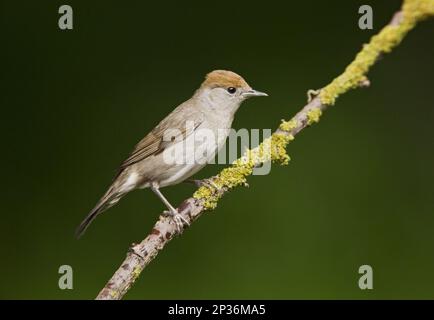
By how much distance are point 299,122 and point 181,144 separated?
65 centimetres

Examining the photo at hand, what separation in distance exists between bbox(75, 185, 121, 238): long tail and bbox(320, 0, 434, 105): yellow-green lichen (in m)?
1.09

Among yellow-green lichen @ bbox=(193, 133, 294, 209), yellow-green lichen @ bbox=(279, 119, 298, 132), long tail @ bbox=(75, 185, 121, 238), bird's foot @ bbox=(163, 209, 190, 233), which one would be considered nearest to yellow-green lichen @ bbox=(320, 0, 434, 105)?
yellow-green lichen @ bbox=(279, 119, 298, 132)

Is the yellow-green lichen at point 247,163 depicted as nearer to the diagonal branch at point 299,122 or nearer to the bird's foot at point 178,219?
the diagonal branch at point 299,122

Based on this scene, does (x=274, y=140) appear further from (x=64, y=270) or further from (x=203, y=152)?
(x=64, y=270)

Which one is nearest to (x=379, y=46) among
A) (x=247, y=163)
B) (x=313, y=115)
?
(x=313, y=115)

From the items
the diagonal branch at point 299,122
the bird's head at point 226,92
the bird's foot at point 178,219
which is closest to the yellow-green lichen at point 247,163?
the diagonal branch at point 299,122

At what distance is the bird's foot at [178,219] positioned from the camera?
254 centimetres

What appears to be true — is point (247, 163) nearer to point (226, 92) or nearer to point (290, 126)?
point (290, 126)

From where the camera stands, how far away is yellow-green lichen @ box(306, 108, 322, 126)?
261cm

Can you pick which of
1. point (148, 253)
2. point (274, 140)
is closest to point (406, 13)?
point (274, 140)

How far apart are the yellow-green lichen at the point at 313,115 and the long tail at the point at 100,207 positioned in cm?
100

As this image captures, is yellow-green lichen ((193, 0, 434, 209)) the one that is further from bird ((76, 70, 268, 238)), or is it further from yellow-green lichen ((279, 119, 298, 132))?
bird ((76, 70, 268, 238))

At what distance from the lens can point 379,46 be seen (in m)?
2.58

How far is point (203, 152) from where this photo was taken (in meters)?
2.93
